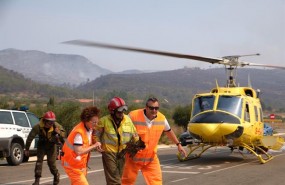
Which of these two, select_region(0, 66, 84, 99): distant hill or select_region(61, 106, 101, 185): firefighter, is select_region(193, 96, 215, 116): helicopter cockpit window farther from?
select_region(0, 66, 84, 99): distant hill

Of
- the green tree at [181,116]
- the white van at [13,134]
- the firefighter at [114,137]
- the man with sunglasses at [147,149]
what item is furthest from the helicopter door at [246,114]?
the green tree at [181,116]

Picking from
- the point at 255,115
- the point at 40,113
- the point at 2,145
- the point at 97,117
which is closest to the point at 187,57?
the point at 255,115

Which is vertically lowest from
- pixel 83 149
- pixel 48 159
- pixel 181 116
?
pixel 181 116

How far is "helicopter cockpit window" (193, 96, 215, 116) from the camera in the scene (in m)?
15.8

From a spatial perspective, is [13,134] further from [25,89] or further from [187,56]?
[25,89]

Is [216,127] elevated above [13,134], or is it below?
above

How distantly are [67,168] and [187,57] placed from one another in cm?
733

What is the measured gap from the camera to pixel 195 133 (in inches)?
611

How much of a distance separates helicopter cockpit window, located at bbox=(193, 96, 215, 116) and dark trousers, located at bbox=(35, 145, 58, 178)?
6657 millimetres

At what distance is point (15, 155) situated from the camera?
15.5 m

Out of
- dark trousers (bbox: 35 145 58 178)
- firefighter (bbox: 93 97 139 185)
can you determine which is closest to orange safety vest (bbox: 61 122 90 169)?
firefighter (bbox: 93 97 139 185)

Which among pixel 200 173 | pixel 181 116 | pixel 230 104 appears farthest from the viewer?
pixel 181 116

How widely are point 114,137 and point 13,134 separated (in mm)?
9271

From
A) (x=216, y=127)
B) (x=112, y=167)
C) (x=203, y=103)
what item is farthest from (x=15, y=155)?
(x=112, y=167)
